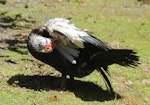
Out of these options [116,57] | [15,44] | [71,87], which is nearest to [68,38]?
[116,57]

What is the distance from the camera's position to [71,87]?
9.17 metres

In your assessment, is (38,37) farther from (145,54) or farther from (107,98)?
(145,54)

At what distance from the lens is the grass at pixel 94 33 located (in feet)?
28.3

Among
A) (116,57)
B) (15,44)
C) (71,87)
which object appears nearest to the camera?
(116,57)

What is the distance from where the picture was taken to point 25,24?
15.7 m

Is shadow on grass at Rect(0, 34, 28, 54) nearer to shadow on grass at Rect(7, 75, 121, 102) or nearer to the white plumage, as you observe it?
shadow on grass at Rect(7, 75, 121, 102)

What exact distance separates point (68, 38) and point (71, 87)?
1.48 m

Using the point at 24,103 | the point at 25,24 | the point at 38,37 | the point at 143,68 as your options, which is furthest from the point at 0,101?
the point at 25,24

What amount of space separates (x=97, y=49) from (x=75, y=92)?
1183 millimetres

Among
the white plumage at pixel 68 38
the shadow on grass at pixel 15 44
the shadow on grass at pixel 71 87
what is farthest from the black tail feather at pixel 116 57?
the shadow on grass at pixel 15 44

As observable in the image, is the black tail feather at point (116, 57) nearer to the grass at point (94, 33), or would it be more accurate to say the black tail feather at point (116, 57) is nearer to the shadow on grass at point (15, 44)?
the grass at point (94, 33)

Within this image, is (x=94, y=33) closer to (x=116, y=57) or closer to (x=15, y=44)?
(x=15, y=44)

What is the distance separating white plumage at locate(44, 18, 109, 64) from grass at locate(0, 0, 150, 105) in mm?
940

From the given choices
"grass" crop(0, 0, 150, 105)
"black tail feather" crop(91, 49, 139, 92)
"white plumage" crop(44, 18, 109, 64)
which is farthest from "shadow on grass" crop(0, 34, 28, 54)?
"black tail feather" crop(91, 49, 139, 92)
